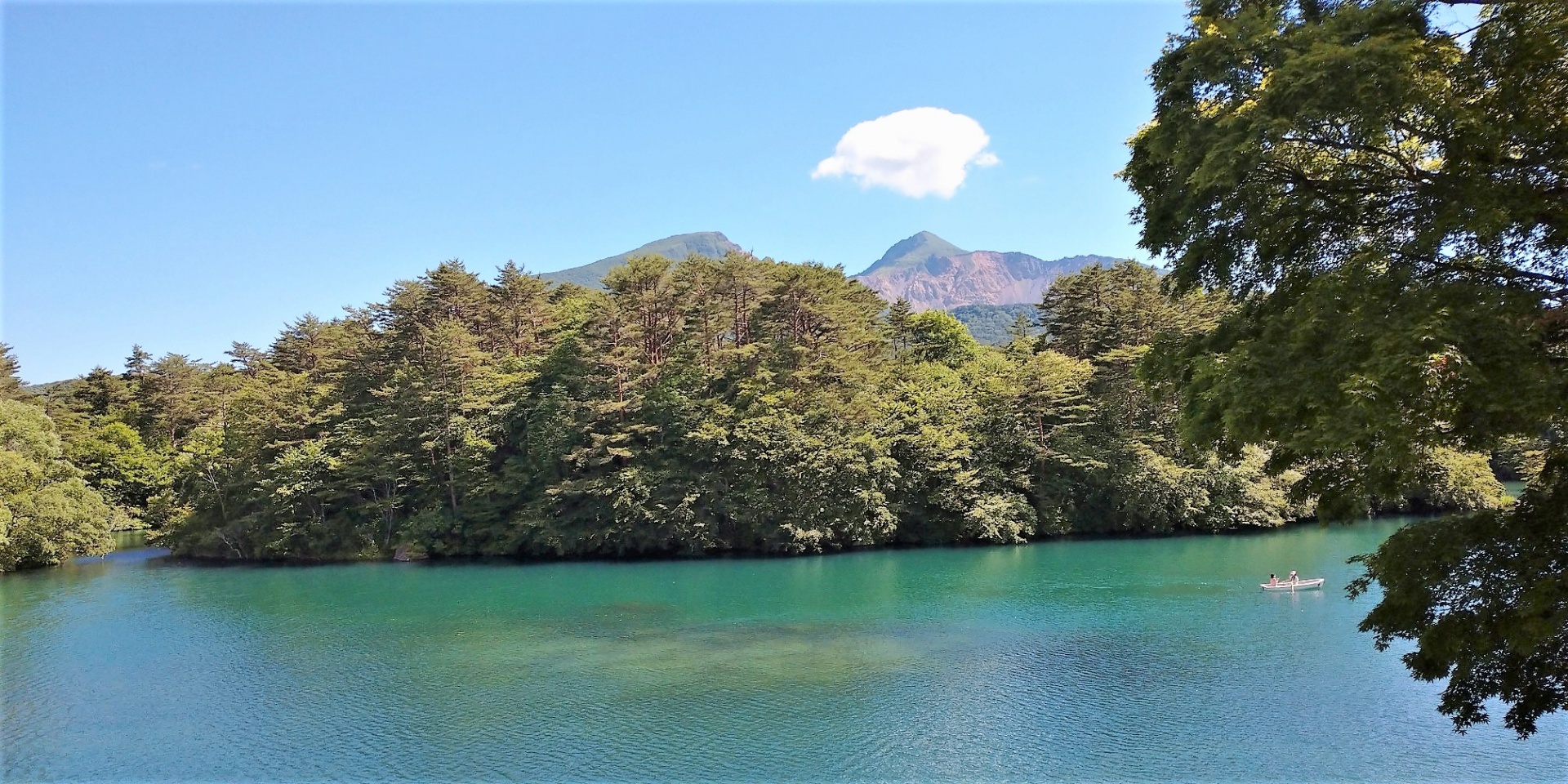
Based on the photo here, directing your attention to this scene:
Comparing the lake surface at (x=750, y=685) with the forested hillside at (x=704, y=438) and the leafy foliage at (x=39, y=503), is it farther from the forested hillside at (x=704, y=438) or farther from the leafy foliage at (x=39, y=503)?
the forested hillside at (x=704, y=438)

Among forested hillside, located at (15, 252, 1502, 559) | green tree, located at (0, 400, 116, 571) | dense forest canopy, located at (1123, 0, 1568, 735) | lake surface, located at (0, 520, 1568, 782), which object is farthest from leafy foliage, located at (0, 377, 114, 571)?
dense forest canopy, located at (1123, 0, 1568, 735)

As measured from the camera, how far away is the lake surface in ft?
39.2

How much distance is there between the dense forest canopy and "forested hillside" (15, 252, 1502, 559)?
82.1ft

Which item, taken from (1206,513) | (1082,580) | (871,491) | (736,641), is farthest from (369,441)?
(1206,513)

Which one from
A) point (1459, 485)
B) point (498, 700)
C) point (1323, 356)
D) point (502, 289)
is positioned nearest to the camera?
point (1323, 356)

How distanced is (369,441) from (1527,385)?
36440 millimetres

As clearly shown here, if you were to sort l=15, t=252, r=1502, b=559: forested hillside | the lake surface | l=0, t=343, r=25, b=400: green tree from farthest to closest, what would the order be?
1. l=0, t=343, r=25, b=400: green tree
2. l=15, t=252, r=1502, b=559: forested hillside
3. the lake surface

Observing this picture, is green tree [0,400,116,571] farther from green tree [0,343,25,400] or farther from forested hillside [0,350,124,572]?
green tree [0,343,25,400]

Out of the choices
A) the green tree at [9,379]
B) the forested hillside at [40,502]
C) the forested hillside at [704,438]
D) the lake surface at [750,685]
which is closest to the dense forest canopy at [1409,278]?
the lake surface at [750,685]

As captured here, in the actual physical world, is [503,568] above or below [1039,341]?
below

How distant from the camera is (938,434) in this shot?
3369 centimetres

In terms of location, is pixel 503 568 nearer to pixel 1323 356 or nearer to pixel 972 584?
pixel 972 584

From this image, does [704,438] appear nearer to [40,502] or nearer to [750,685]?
[750,685]

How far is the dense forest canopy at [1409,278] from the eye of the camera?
5.55 m
